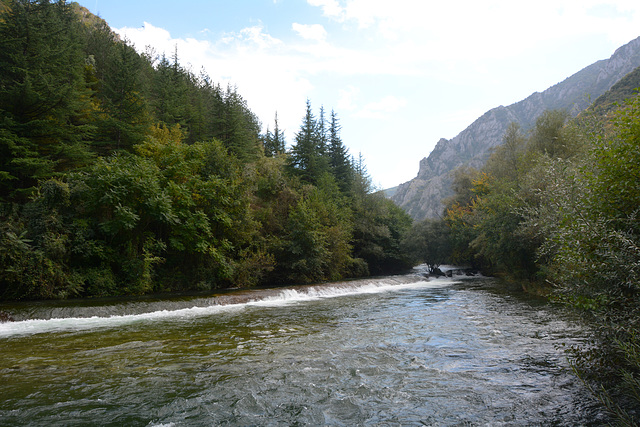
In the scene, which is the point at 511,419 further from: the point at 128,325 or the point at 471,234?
the point at 471,234

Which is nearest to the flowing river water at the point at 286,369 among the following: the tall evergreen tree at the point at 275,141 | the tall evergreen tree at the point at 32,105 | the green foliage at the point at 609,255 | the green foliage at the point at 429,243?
the green foliage at the point at 609,255

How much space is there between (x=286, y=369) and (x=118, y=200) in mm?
16587

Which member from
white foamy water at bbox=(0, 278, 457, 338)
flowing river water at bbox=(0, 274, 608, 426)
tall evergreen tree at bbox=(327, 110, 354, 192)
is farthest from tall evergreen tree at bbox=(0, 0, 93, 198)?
tall evergreen tree at bbox=(327, 110, 354, 192)

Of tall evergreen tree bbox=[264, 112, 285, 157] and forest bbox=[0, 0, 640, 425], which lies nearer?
forest bbox=[0, 0, 640, 425]

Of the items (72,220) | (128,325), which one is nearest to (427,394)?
(128,325)

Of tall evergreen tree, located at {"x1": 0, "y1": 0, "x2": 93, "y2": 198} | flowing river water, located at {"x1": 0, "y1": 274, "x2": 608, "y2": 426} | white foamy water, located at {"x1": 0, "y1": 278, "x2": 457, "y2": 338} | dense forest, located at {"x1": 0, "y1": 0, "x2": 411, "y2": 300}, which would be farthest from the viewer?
tall evergreen tree, located at {"x1": 0, "y1": 0, "x2": 93, "y2": 198}

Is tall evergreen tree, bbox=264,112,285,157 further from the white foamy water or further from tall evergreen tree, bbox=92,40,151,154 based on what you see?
the white foamy water

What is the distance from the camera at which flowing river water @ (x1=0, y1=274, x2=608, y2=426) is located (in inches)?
235

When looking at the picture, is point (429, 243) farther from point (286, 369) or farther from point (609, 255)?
point (609, 255)

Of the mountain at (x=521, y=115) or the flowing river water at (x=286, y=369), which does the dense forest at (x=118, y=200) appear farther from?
A: the mountain at (x=521, y=115)

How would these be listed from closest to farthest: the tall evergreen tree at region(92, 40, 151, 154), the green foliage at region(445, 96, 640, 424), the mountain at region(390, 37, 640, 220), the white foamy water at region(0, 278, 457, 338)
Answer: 1. the green foliage at region(445, 96, 640, 424)
2. the white foamy water at region(0, 278, 457, 338)
3. the tall evergreen tree at region(92, 40, 151, 154)
4. the mountain at region(390, 37, 640, 220)

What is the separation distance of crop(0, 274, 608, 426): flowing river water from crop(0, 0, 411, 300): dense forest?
4.96 meters

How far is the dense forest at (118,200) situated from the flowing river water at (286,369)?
16.3 ft

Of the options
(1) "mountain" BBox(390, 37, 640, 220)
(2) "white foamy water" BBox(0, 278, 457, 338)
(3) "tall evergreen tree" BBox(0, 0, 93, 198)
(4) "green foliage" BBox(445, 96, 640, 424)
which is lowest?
(2) "white foamy water" BBox(0, 278, 457, 338)
